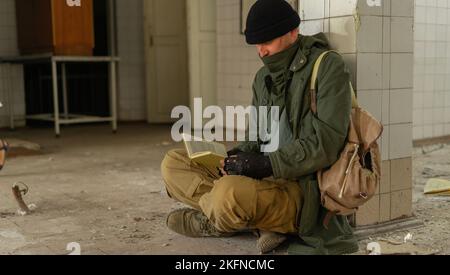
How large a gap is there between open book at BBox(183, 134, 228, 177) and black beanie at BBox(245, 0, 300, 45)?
1.48 feet

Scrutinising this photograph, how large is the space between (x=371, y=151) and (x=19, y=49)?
5.66m

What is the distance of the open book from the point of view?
213 cm

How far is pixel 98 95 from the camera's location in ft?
24.1

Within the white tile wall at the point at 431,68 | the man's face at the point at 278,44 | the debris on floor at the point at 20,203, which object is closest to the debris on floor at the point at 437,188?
the man's face at the point at 278,44

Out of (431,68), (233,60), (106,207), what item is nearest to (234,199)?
(106,207)

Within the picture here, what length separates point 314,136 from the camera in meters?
1.97

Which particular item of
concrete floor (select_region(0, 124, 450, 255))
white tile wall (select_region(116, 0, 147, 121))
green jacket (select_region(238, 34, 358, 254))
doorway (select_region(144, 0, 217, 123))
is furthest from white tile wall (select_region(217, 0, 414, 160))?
white tile wall (select_region(116, 0, 147, 121))

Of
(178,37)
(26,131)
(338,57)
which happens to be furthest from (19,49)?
(338,57)

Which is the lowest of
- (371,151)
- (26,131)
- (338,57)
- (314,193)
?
(26,131)

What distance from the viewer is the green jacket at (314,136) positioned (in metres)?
1.95

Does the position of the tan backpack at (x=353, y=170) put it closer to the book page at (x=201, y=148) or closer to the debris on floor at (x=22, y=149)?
the book page at (x=201, y=148)

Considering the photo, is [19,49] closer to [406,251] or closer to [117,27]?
[117,27]

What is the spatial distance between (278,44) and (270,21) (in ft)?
0.32

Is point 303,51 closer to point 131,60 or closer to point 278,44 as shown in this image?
point 278,44
